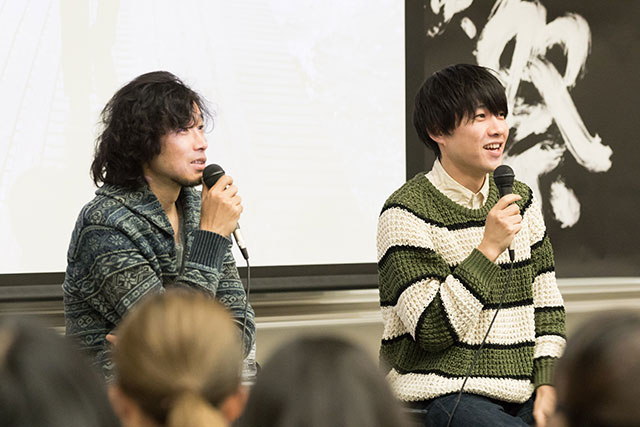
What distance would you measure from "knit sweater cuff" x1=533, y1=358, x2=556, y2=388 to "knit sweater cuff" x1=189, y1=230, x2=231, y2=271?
75 centimetres

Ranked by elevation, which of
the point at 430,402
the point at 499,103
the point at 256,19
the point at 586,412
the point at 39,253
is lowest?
the point at 430,402

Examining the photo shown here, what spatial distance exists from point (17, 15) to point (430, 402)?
1539 mm

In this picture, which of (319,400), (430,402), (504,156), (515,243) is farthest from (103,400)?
(504,156)

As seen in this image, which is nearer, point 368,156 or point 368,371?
point 368,371

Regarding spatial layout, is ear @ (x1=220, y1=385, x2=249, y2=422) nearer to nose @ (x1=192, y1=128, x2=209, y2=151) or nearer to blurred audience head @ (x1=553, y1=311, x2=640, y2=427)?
blurred audience head @ (x1=553, y1=311, x2=640, y2=427)

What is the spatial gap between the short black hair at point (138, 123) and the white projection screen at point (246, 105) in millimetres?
510

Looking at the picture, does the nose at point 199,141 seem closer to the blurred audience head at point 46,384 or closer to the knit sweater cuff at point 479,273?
the knit sweater cuff at point 479,273

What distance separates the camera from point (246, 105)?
2.83m

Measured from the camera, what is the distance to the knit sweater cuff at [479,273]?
1.90 m

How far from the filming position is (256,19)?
9.27 ft

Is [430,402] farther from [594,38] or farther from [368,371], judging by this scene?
[594,38]

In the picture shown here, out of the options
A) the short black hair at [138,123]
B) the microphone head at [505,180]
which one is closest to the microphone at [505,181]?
the microphone head at [505,180]

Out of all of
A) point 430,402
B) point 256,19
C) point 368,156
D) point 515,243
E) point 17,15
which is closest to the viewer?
point 430,402

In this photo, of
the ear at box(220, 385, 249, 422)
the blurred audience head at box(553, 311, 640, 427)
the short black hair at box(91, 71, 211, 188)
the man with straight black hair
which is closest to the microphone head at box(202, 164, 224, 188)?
the short black hair at box(91, 71, 211, 188)
